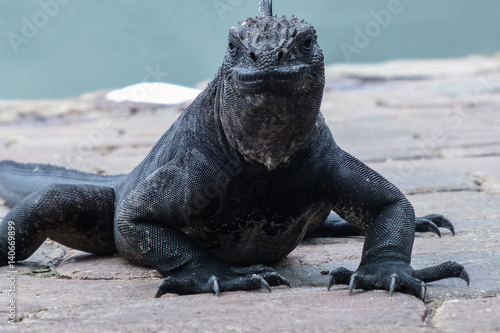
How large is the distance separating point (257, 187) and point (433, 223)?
4.31 ft

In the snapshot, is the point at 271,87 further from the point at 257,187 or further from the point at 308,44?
the point at 257,187

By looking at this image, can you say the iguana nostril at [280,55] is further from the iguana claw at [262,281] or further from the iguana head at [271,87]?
the iguana claw at [262,281]

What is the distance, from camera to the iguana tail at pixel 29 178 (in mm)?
4837

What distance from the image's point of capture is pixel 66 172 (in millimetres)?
5141

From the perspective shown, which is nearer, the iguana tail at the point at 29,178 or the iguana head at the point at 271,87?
the iguana head at the point at 271,87

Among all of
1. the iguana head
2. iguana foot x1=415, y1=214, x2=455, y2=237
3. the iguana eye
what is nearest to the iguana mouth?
the iguana head

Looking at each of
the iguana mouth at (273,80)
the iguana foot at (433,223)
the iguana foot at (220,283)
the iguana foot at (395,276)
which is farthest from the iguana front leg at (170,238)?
the iguana foot at (433,223)

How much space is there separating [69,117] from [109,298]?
798 centimetres

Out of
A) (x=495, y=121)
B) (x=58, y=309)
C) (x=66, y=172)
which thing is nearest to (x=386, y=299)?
(x=58, y=309)

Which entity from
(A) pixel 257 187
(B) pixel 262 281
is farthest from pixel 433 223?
Result: (B) pixel 262 281

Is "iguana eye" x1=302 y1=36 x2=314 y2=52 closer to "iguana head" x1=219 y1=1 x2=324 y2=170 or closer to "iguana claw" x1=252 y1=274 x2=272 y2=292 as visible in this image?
"iguana head" x1=219 y1=1 x2=324 y2=170

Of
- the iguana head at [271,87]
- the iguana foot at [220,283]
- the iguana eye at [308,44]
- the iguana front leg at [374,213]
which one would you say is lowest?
the iguana foot at [220,283]

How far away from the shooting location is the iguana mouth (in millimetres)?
2854

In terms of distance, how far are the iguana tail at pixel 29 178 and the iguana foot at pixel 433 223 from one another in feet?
5.52
